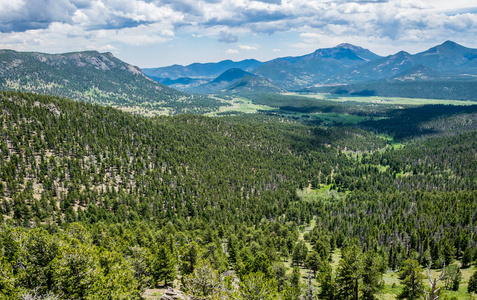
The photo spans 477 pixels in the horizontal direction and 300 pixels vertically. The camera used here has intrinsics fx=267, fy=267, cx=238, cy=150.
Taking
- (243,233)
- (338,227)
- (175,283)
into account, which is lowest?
(338,227)

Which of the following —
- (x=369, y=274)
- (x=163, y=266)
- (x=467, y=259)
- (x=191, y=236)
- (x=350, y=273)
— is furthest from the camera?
(x=191, y=236)

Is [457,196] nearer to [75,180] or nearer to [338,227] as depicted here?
[338,227]

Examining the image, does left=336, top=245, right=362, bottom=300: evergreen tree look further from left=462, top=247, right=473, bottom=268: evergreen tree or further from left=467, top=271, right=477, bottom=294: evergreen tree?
left=462, top=247, right=473, bottom=268: evergreen tree

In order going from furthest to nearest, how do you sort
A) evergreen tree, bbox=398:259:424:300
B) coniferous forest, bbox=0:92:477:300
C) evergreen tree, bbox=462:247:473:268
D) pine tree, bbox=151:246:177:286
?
evergreen tree, bbox=462:247:473:268 < evergreen tree, bbox=398:259:424:300 < pine tree, bbox=151:246:177:286 < coniferous forest, bbox=0:92:477:300

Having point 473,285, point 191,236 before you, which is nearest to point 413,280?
point 473,285

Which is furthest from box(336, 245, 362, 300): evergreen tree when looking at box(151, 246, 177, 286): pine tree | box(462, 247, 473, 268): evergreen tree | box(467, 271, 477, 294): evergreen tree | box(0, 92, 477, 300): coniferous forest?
box(462, 247, 473, 268): evergreen tree

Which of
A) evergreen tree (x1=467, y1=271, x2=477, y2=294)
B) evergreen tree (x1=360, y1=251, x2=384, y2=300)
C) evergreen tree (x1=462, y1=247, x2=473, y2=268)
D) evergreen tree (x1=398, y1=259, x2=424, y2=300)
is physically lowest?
evergreen tree (x1=462, y1=247, x2=473, y2=268)

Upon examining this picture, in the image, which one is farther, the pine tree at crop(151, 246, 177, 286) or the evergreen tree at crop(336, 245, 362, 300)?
the pine tree at crop(151, 246, 177, 286)

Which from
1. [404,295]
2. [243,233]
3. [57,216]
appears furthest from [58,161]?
[404,295]

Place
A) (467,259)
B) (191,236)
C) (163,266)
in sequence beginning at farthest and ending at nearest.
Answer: (191,236), (467,259), (163,266)

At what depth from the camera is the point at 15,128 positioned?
181m

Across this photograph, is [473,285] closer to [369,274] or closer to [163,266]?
Answer: [369,274]

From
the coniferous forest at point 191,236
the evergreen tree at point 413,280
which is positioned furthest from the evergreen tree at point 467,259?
the evergreen tree at point 413,280

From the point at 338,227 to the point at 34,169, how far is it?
181 metres
